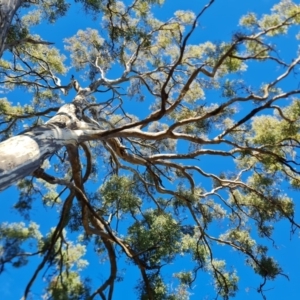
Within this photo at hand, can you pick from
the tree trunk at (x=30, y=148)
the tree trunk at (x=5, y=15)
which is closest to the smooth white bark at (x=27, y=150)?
the tree trunk at (x=30, y=148)

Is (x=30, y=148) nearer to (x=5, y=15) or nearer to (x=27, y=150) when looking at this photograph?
(x=27, y=150)

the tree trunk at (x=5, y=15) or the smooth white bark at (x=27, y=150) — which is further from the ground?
the tree trunk at (x=5, y=15)

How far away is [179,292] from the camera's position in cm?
617

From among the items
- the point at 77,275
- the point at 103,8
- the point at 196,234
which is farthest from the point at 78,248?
the point at 103,8

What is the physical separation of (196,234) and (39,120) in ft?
12.5

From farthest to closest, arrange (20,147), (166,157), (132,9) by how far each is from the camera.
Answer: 1. (132,9)
2. (166,157)
3. (20,147)

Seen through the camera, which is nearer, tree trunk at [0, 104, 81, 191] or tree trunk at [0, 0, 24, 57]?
tree trunk at [0, 104, 81, 191]

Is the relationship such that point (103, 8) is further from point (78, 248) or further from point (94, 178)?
A: point (78, 248)

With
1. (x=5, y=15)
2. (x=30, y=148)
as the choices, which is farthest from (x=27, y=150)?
(x=5, y=15)

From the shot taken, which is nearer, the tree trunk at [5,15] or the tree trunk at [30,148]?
the tree trunk at [30,148]

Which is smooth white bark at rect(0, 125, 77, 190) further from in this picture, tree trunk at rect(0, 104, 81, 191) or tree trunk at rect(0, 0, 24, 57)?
tree trunk at rect(0, 0, 24, 57)

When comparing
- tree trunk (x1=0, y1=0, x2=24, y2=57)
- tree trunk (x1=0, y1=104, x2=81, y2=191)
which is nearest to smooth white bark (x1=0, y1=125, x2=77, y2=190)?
tree trunk (x1=0, y1=104, x2=81, y2=191)

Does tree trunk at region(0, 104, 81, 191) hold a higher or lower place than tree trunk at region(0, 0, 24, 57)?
lower

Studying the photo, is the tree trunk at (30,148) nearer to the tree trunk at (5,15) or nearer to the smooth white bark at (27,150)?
the smooth white bark at (27,150)
